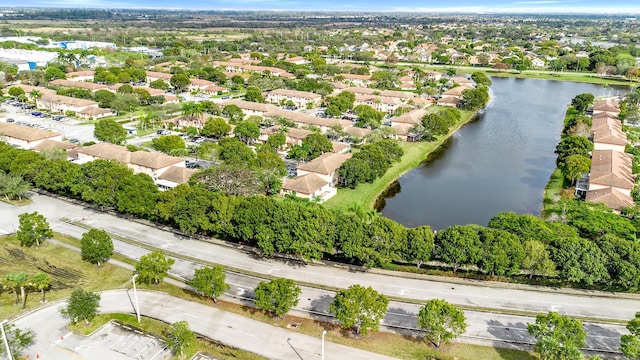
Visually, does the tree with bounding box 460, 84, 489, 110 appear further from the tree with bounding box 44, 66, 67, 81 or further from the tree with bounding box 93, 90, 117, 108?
the tree with bounding box 44, 66, 67, 81

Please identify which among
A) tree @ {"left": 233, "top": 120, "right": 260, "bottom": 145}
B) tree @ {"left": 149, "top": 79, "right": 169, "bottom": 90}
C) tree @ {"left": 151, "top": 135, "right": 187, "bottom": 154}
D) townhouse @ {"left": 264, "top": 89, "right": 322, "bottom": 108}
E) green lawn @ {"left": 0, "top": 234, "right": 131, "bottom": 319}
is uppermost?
tree @ {"left": 149, "top": 79, "right": 169, "bottom": 90}

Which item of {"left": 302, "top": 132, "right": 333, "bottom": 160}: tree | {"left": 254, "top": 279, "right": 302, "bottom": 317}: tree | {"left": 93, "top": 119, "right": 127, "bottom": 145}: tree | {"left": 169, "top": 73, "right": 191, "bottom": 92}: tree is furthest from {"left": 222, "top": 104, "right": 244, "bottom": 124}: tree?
{"left": 254, "top": 279, "right": 302, "bottom": 317}: tree

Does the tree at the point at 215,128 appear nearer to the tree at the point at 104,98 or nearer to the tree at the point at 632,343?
the tree at the point at 104,98

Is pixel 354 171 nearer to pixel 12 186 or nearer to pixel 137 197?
pixel 137 197

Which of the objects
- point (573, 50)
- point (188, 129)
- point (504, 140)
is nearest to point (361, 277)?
point (188, 129)

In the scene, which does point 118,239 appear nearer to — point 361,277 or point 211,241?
point 211,241

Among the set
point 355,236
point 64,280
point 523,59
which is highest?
point 523,59
